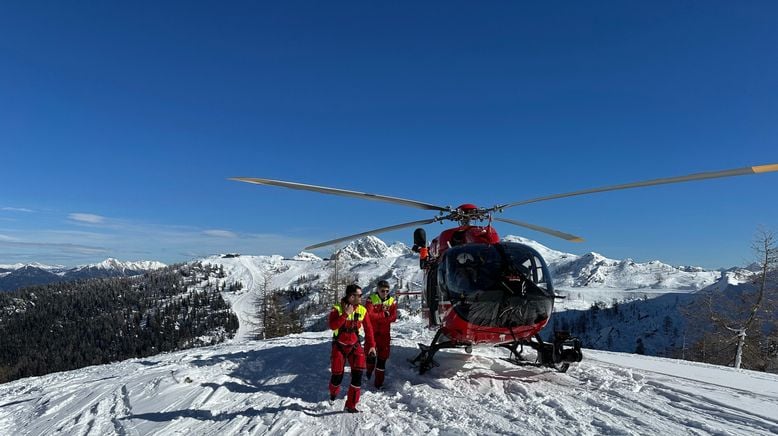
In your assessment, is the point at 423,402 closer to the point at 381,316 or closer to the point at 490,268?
the point at 381,316

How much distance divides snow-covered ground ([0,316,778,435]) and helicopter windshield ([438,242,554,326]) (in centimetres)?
121

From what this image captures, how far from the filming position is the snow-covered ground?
17.5 ft

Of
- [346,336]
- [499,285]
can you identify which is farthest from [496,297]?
[346,336]

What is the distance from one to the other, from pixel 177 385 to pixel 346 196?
467 centimetres

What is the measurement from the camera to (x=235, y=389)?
7.52m

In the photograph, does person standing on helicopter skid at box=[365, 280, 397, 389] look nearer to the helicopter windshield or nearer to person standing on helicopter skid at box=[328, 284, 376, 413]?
the helicopter windshield

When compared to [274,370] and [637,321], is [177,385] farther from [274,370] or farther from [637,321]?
[637,321]

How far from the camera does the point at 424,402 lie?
251 inches

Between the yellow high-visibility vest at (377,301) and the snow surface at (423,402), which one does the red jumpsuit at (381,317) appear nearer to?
the yellow high-visibility vest at (377,301)

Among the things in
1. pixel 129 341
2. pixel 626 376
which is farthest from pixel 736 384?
pixel 129 341

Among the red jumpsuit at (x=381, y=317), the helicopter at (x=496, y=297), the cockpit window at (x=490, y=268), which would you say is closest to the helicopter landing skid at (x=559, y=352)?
the helicopter at (x=496, y=297)

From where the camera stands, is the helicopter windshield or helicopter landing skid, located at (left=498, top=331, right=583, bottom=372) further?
helicopter landing skid, located at (left=498, top=331, right=583, bottom=372)

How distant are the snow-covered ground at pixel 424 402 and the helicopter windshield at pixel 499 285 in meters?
1.21

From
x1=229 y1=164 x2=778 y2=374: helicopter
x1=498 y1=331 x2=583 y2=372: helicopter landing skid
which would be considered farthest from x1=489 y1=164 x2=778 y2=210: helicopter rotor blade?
x1=498 y1=331 x2=583 y2=372: helicopter landing skid
